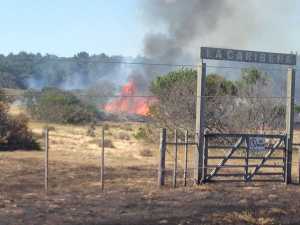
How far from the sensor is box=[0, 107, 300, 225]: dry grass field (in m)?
11.1

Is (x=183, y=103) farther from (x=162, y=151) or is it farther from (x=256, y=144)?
(x=162, y=151)

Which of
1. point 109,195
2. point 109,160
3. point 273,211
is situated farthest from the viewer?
point 109,160

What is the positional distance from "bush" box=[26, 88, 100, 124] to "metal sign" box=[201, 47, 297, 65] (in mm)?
37440

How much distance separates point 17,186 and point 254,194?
543 centimetres

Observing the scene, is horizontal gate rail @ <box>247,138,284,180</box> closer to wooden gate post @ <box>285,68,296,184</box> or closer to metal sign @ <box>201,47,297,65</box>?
wooden gate post @ <box>285,68,296,184</box>

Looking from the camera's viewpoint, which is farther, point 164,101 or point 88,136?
point 88,136

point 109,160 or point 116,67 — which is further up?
point 116,67

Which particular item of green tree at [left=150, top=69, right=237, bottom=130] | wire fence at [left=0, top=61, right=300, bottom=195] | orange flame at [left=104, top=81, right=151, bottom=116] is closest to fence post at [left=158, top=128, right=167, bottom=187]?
wire fence at [left=0, top=61, right=300, bottom=195]

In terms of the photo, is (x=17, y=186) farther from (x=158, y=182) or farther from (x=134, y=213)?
(x=134, y=213)

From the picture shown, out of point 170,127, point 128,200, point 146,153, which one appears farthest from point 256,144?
point 170,127

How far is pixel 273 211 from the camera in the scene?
40.8ft

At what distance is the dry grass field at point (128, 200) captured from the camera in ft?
36.5

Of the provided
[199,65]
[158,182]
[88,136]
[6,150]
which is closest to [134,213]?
[158,182]

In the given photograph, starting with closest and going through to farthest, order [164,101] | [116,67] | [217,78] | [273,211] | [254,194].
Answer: [273,211]
[254,194]
[164,101]
[217,78]
[116,67]
